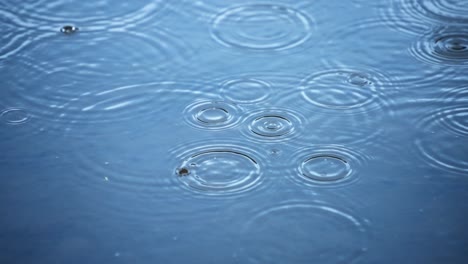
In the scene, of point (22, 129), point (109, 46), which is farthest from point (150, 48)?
point (22, 129)

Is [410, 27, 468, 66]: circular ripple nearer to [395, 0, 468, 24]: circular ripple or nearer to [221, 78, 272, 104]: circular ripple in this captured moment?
[395, 0, 468, 24]: circular ripple

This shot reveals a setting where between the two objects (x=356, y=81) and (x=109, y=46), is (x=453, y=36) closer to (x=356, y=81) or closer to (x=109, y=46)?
(x=356, y=81)

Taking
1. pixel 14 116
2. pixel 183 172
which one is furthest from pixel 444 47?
pixel 14 116

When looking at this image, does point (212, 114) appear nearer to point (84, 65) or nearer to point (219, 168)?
point (219, 168)

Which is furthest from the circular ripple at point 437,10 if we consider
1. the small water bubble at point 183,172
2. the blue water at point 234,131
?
the small water bubble at point 183,172

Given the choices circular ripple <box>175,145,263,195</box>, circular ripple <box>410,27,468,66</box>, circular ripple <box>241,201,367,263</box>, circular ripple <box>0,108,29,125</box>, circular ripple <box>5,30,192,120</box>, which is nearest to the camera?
circular ripple <box>241,201,367,263</box>

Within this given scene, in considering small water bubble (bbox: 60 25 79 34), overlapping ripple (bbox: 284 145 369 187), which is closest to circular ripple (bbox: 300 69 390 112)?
overlapping ripple (bbox: 284 145 369 187)

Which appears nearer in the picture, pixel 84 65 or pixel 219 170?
pixel 219 170
